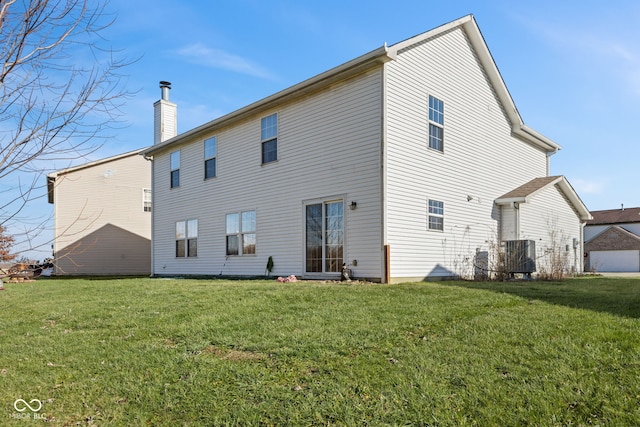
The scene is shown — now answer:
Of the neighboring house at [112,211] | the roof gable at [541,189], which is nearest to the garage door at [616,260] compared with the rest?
the roof gable at [541,189]

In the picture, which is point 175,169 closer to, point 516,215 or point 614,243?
point 516,215

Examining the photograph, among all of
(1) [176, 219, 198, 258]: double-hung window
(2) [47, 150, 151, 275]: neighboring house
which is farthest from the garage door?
(2) [47, 150, 151, 275]: neighboring house

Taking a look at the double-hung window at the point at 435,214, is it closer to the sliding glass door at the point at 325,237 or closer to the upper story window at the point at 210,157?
the sliding glass door at the point at 325,237

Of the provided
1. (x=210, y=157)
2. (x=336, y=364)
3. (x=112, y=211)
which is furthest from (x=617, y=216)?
(x=336, y=364)

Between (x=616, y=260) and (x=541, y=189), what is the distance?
23975 millimetres

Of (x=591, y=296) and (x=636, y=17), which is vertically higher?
(x=636, y=17)

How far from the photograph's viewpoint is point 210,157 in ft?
52.6

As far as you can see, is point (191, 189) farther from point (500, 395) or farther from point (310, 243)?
point (500, 395)

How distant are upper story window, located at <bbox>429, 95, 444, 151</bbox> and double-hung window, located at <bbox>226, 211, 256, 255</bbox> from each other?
5.77 m

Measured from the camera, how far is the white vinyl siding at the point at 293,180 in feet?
35.3

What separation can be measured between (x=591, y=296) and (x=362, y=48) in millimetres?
7659

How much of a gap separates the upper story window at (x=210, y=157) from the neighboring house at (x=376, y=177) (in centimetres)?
5

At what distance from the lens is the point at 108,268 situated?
904 inches

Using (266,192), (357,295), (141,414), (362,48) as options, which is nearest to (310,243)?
(266,192)
